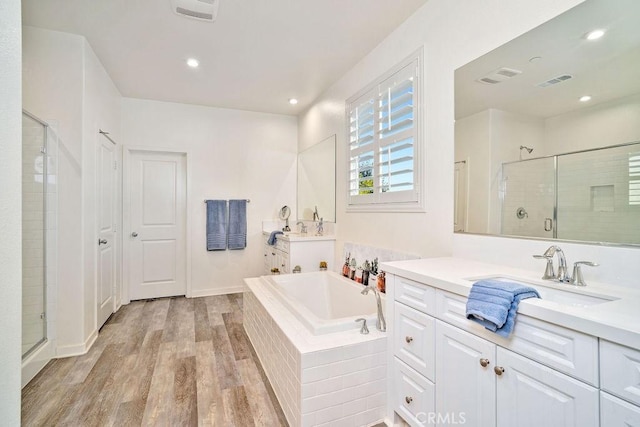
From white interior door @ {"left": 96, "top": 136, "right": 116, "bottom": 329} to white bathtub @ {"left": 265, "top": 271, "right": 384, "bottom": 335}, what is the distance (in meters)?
1.75

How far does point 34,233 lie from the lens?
2.43 m

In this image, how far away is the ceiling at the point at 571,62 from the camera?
1222mm

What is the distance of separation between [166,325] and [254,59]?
114 inches

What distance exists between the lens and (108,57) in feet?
9.86

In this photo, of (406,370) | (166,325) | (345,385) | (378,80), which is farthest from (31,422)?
(378,80)

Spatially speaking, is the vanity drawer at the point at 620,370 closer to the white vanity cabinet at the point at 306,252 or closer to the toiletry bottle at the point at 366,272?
the toiletry bottle at the point at 366,272

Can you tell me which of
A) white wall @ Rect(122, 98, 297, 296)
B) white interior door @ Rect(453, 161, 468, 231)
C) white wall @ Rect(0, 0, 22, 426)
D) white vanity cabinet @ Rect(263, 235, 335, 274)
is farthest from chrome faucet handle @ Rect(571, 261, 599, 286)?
white wall @ Rect(122, 98, 297, 296)

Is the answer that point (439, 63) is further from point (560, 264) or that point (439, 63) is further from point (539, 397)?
point (539, 397)

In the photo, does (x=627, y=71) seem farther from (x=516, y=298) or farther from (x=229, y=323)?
(x=229, y=323)

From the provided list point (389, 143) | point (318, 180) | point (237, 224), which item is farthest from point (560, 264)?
point (237, 224)

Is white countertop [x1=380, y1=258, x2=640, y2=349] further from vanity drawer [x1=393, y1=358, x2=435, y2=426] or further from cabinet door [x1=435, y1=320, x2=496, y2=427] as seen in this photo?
vanity drawer [x1=393, y1=358, x2=435, y2=426]

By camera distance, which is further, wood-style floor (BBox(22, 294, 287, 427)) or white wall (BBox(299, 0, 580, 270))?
wood-style floor (BBox(22, 294, 287, 427))

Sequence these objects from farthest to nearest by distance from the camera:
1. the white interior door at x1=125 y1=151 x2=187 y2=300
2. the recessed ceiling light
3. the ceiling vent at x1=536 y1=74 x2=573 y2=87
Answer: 1. the white interior door at x1=125 y1=151 x2=187 y2=300
2. the ceiling vent at x1=536 y1=74 x2=573 y2=87
3. the recessed ceiling light

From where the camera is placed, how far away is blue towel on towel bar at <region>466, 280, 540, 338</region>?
1081mm
